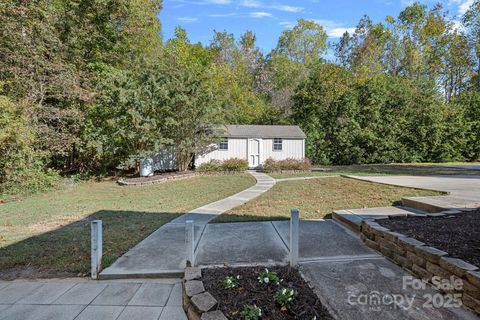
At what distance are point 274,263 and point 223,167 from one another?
1060 centimetres

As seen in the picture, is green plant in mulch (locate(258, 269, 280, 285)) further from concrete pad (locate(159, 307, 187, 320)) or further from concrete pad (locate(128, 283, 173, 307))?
concrete pad (locate(128, 283, 173, 307))

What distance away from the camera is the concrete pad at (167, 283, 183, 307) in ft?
8.25

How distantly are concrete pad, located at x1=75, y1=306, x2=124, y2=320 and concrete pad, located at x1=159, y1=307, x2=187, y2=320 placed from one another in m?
0.41

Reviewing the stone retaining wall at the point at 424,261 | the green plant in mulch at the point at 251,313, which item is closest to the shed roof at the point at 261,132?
the stone retaining wall at the point at 424,261

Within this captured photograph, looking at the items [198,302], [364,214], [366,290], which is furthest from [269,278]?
[364,214]

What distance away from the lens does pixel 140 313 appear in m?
2.36

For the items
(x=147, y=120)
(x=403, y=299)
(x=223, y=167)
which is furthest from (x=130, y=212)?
(x=223, y=167)

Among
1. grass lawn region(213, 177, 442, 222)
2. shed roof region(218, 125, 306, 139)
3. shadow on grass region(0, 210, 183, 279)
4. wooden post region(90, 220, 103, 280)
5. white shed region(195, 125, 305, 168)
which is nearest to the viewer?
wooden post region(90, 220, 103, 280)

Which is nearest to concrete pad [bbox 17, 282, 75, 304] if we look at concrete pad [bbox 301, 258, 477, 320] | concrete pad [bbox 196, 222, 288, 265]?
concrete pad [bbox 196, 222, 288, 265]

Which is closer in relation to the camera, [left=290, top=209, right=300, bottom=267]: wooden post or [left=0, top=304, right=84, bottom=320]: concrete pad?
[left=0, top=304, right=84, bottom=320]: concrete pad

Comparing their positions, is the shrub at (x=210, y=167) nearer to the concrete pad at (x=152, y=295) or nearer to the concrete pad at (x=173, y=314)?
the concrete pad at (x=152, y=295)

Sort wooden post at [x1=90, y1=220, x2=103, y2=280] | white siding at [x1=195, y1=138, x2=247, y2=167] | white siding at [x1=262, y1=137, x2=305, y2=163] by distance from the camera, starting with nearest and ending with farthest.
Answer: wooden post at [x1=90, y1=220, x2=103, y2=280]
white siding at [x1=195, y1=138, x2=247, y2=167]
white siding at [x1=262, y1=137, x2=305, y2=163]

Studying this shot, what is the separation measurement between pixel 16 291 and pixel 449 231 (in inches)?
209

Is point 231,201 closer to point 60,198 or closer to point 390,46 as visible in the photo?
point 60,198
